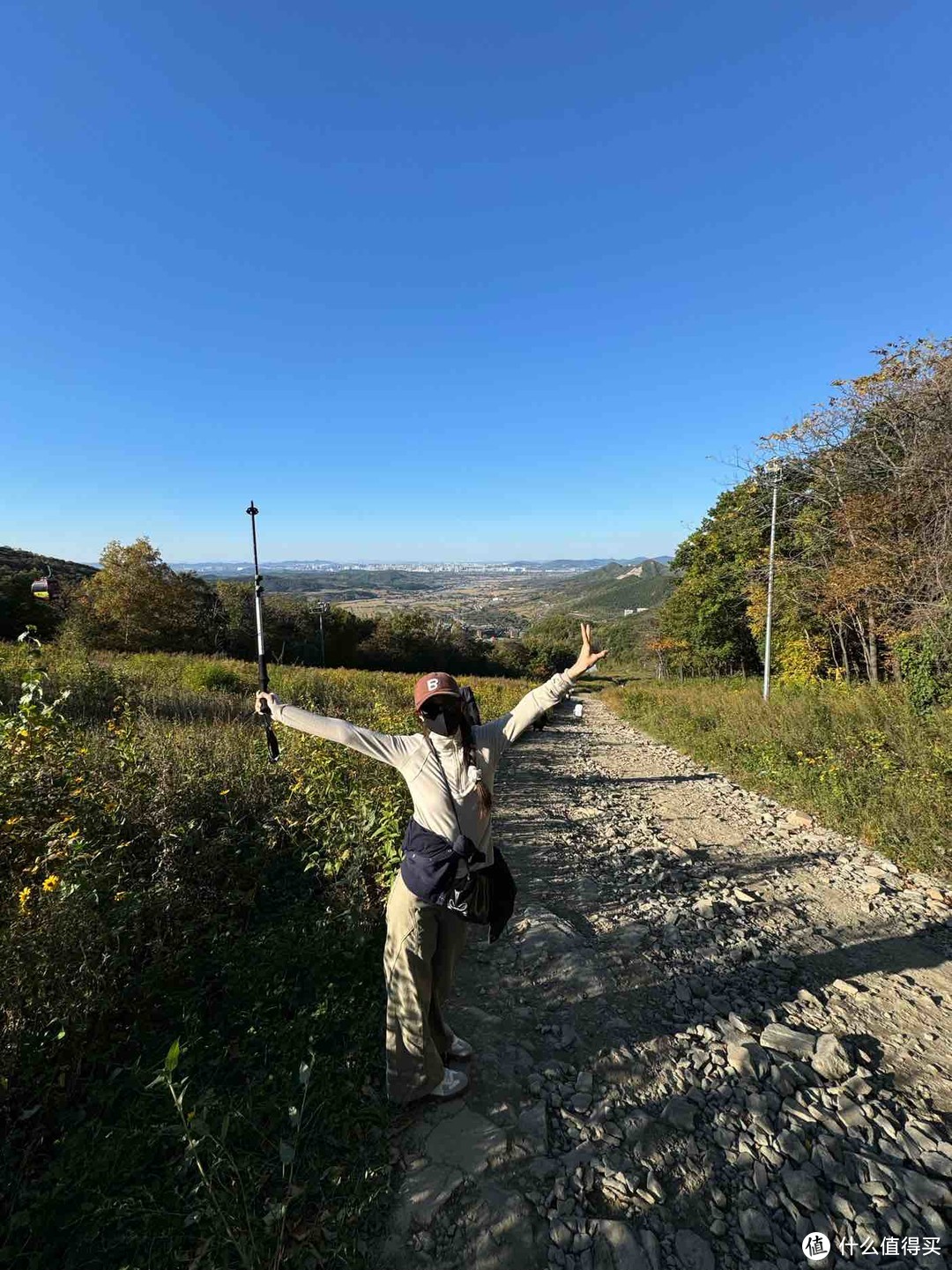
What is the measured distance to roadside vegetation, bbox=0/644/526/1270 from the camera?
79.7 inches

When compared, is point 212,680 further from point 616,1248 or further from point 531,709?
point 616,1248

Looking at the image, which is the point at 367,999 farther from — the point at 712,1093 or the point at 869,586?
the point at 869,586

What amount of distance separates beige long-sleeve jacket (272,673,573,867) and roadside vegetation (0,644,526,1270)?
1.05 m

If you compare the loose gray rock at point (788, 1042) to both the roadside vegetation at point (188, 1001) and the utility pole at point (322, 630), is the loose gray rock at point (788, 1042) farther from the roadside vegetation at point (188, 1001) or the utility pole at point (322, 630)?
the utility pole at point (322, 630)

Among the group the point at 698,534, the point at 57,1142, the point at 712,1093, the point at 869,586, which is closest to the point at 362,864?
the point at 57,1142

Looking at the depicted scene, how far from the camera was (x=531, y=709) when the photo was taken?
261cm

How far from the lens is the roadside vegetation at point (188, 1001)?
2.03 metres

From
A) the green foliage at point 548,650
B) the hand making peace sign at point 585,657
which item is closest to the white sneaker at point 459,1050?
the hand making peace sign at point 585,657

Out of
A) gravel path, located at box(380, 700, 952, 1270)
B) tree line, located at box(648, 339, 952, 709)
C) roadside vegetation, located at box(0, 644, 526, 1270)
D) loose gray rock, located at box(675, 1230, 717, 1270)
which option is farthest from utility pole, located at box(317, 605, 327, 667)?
loose gray rock, located at box(675, 1230, 717, 1270)

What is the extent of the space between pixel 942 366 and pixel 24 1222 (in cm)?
1787

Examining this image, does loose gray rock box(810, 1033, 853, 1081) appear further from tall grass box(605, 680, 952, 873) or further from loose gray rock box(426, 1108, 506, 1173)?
tall grass box(605, 680, 952, 873)

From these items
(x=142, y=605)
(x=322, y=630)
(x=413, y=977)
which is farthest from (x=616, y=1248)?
(x=322, y=630)

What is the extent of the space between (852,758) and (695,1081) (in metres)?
7.19

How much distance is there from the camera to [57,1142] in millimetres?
2312
